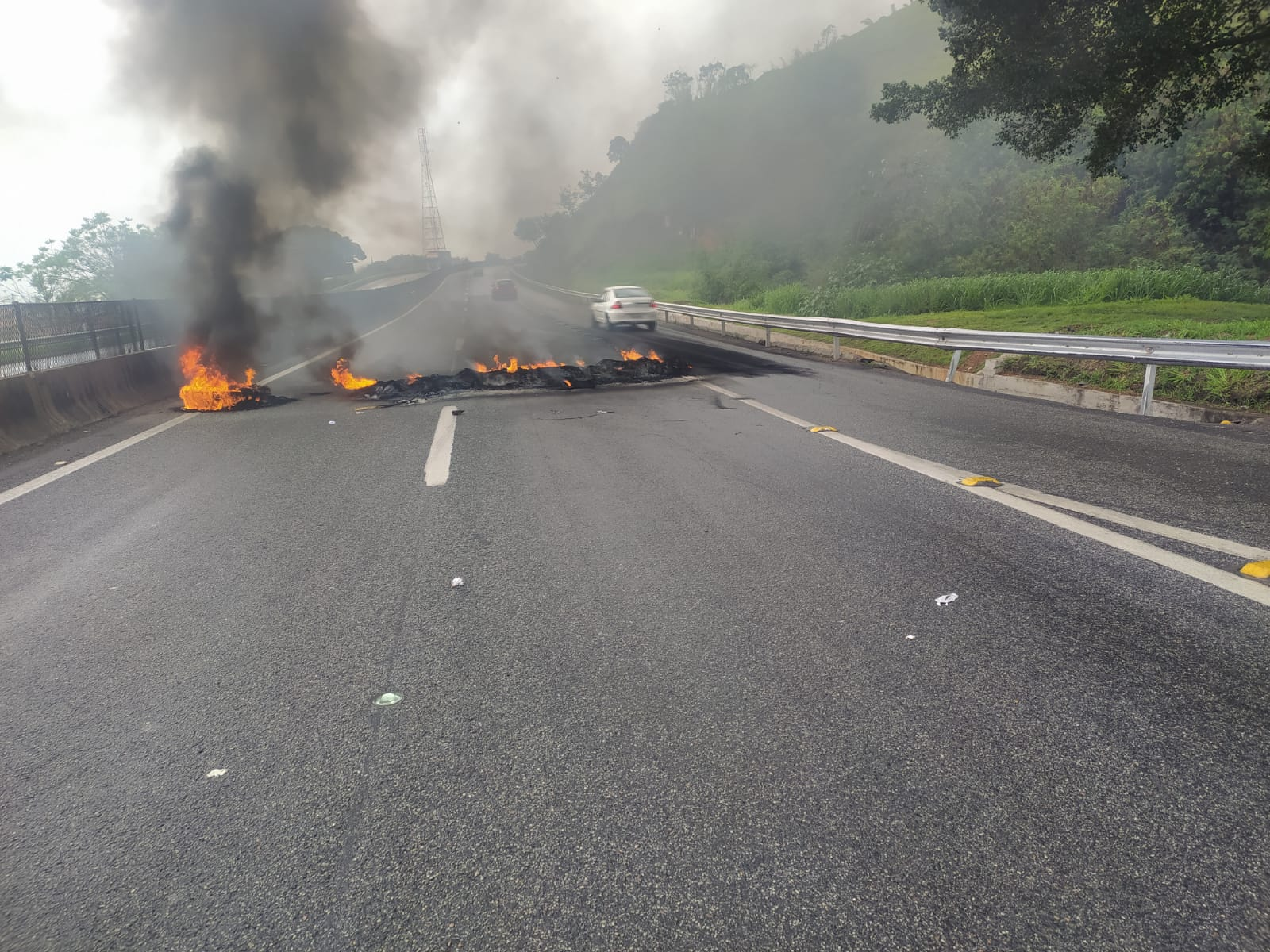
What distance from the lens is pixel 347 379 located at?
12.3 m

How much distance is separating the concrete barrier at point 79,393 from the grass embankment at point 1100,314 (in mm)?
12465

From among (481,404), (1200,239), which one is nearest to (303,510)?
(481,404)

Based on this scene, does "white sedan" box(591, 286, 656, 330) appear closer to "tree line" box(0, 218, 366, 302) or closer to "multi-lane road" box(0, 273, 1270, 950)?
"multi-lane road" box(0, 273, 1270, 950)

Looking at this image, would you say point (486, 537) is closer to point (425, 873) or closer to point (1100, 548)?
point (425, 873)

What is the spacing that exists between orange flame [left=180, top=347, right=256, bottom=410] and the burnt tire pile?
175 centimetres

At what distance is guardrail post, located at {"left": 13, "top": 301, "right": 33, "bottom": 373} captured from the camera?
28.7ft

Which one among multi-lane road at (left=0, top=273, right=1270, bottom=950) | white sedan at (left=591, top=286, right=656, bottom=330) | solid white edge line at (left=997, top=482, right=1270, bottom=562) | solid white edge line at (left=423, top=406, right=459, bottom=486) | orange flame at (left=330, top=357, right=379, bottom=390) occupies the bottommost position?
solid white edge line at (left=997, top=482, right=1270, bottom=562)

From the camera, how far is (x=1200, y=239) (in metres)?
29.2

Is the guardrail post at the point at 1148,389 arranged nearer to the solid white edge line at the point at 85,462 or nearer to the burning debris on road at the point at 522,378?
the burning debris on road at the point at 522,378

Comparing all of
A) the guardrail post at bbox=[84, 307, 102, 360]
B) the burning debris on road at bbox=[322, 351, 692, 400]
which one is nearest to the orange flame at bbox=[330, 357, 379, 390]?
the burning debris on road at bbox=[322, 351, 692, 400]

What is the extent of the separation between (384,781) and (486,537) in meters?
2.31

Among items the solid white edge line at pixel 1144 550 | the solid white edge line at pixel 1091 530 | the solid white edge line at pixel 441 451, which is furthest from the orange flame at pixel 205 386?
the solid white edge line at pixel 1144 550

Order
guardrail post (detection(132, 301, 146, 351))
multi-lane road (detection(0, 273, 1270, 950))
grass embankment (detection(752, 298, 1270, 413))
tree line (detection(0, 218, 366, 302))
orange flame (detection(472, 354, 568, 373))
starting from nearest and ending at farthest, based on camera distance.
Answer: multi-lane road (detection(0, 273, 1270, 950)) → grass embankment (detection(752, 298, 1270, 413)) → guardrail post (detection(132, 301, 146, 351)) → orange flame (detection(472, 354, 568, 373)) → tree line (detection(0, 218, 366, 302))

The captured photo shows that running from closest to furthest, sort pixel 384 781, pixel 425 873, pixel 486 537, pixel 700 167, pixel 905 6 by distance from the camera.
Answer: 1. pixel 425 873
2. pixel 384 781
3. pixel 486 537
4. pixel 700 167
5. pixel 905 6
